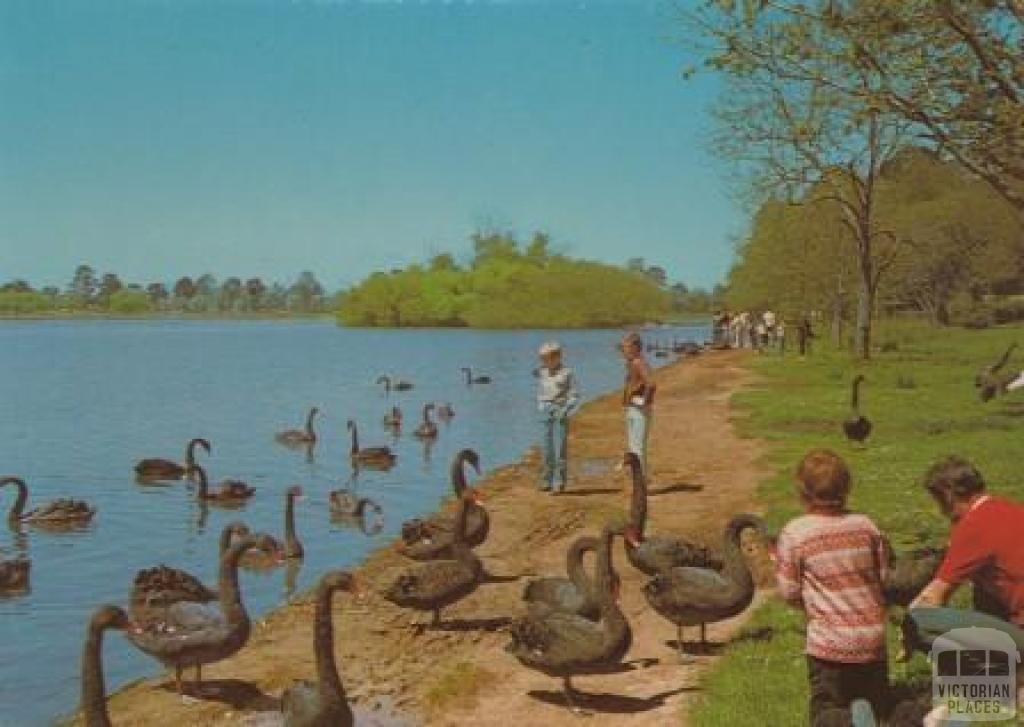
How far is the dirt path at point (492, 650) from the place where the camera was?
335 inches

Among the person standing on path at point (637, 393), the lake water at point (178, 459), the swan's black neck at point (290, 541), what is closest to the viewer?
the lake water at point (178, 459)

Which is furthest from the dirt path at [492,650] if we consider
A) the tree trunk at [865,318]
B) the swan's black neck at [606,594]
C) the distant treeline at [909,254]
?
the distant treeline at [909,254]

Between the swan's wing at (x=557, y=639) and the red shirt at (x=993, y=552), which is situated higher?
the red shirt at (x=993, y=552)

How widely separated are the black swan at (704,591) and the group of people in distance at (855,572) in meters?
2.54

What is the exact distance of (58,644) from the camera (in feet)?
40.1

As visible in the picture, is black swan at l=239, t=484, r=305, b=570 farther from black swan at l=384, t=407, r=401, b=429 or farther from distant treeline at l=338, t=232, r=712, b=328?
distant treeline at l=338, t=232, r=712, b=328

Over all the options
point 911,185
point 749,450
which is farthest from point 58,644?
point 911,185

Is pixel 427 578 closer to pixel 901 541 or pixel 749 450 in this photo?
pixel 901 541

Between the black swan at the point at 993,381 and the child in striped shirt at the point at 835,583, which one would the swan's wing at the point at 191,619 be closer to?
the child in striped shirt at the point at 835,583

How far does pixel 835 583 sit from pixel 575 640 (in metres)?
2.79

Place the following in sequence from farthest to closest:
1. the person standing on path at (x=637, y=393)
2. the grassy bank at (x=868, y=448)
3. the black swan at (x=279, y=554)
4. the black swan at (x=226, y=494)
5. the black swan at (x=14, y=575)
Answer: the black swan at (x=226, y=494)
the black swan at (x=279, y=554)
the person standing on path at (x=637, y=393)
the black swan at (x=14, y=575)
the grassy bank at (x=868, y=448)

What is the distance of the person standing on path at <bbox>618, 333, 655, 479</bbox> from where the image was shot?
14.9 metres

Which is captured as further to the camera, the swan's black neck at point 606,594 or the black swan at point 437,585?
the black swan at point 437,585

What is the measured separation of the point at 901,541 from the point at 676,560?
3.35 metres
